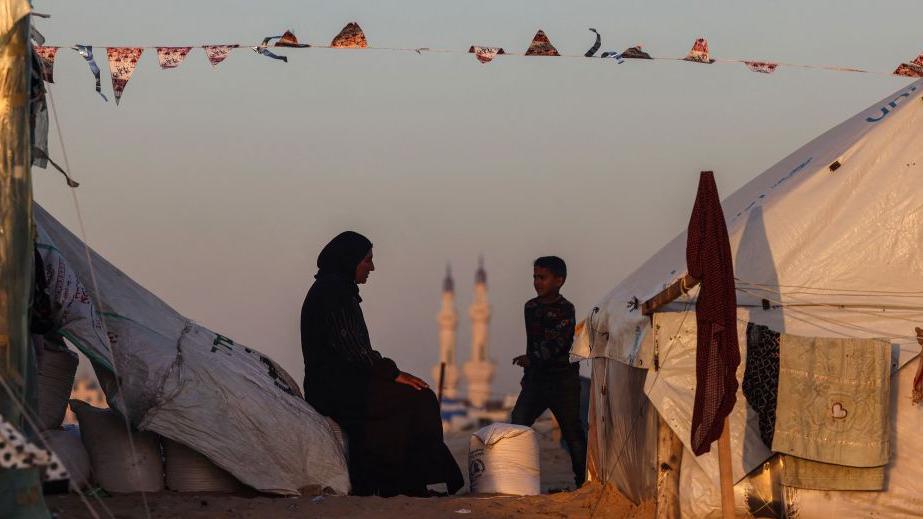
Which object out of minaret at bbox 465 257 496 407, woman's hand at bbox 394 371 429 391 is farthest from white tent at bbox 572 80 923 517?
minaret at bbox 465 257 496 407

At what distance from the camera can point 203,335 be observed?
857 cm

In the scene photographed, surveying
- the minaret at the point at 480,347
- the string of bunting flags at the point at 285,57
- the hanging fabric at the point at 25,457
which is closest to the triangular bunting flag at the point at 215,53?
the string of bunting flags at the point at 285,57

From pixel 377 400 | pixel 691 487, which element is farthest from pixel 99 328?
pixel 691 487

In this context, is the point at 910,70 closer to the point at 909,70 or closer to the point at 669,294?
the point at 909,70

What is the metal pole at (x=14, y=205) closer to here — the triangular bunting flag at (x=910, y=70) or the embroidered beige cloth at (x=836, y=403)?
the embroidered beige cloth at (x=836, y=403)

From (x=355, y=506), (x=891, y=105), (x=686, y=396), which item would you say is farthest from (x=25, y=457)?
(x=891, y=105)

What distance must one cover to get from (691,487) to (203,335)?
3213 mm

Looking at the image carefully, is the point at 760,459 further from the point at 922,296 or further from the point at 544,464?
the point at 544,464

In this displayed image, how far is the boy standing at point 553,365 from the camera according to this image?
30.9 ft

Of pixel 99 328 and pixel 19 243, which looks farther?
pixel 99 328

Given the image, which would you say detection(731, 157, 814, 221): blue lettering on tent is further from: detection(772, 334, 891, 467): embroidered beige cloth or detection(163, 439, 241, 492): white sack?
detection(163, 439, 241, 492): white sack

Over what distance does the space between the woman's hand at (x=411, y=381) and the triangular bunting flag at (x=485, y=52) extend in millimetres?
2118

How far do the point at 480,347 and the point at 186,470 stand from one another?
33055 millimetres

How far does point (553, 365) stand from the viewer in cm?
944
